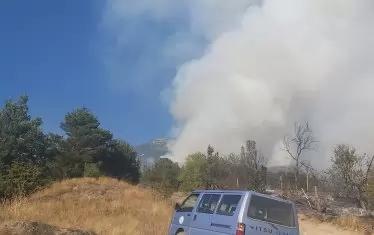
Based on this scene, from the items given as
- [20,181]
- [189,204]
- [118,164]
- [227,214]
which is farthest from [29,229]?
[118,164]

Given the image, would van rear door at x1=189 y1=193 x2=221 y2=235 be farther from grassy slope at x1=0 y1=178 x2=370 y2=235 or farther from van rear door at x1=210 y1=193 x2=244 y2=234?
grassy slope at x1=0 y1=178 x2=370 y2=235

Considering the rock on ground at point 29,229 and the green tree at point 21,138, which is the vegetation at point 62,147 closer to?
the green tree at point 21,138

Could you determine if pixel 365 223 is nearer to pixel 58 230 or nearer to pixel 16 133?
pixel 58 230

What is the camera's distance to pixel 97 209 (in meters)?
22.3

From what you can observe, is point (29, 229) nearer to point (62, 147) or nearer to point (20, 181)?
point (20, 181)

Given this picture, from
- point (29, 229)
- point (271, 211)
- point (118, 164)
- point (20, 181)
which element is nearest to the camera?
point (29, 229)

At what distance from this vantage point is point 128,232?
14680 mm

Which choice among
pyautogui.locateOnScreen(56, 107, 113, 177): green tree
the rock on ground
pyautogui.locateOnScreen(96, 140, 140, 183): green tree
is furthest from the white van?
pyautogui.locateOnScreen(96, 140, 140, 183): green tree

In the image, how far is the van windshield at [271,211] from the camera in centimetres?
1119

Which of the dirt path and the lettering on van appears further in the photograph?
the dirt path

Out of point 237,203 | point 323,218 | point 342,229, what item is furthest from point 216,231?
point 323,218

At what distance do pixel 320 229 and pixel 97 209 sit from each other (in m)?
11.6

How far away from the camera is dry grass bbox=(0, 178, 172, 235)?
15125mm

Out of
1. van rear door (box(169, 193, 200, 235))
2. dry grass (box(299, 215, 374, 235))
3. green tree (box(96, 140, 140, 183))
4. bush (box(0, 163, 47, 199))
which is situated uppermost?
green tree (box(96, 140, 140, 183))
